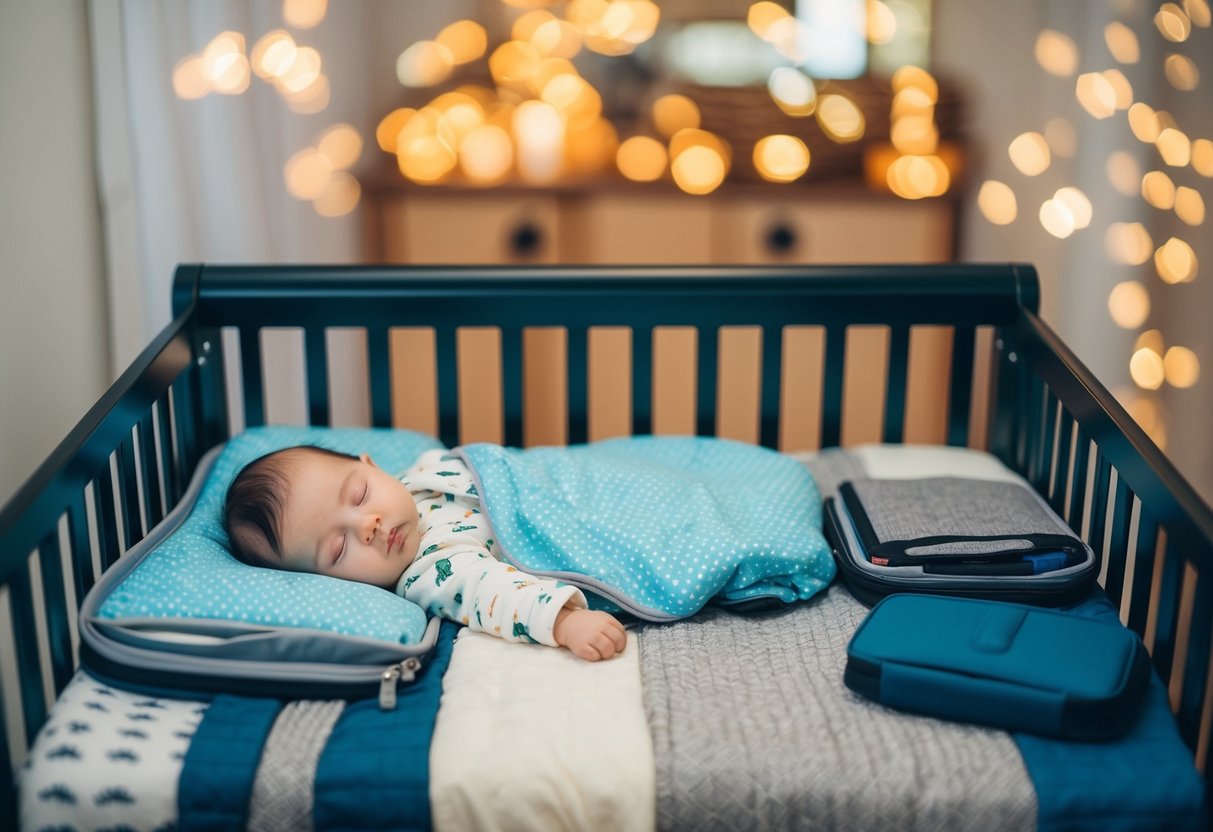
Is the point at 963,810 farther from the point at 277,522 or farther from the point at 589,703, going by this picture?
the point at 277,522

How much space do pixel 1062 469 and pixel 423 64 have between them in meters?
1.73

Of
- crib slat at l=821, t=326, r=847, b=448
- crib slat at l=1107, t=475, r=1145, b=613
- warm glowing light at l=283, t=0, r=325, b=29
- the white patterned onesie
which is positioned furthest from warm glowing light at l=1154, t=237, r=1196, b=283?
warm glowing light at l=283, t=0, r=325, b=29

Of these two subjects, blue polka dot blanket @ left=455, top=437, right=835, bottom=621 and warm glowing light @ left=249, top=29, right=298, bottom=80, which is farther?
warm glowing light @ left=249, top=29, right=298, bottom=80

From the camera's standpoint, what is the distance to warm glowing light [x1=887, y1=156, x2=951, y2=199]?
2.28 m

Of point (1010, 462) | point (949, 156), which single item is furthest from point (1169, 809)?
point (949, 156)

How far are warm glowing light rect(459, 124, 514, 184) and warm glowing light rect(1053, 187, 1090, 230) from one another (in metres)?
1.09

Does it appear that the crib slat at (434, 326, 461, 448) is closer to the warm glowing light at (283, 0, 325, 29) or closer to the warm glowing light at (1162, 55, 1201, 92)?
the warm glowing light at (283, 0, 325, 29)

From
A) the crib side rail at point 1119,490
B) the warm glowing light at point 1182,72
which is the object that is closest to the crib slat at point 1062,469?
the crib side rail at point 1119,490

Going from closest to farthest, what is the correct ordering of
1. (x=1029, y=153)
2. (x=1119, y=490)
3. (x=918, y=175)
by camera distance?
(x=1119, y=490)
(x=1029, y=153)
(x=918, y=175)

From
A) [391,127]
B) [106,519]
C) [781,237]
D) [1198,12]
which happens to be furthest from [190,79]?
[1198,12]

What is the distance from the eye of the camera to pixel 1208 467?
1.79 metres

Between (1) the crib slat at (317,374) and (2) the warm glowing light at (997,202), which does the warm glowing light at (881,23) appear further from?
(1) the crib slat at (317,374)

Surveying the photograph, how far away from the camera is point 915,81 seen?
2430 mm

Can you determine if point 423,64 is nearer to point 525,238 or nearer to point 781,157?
point 525,238
